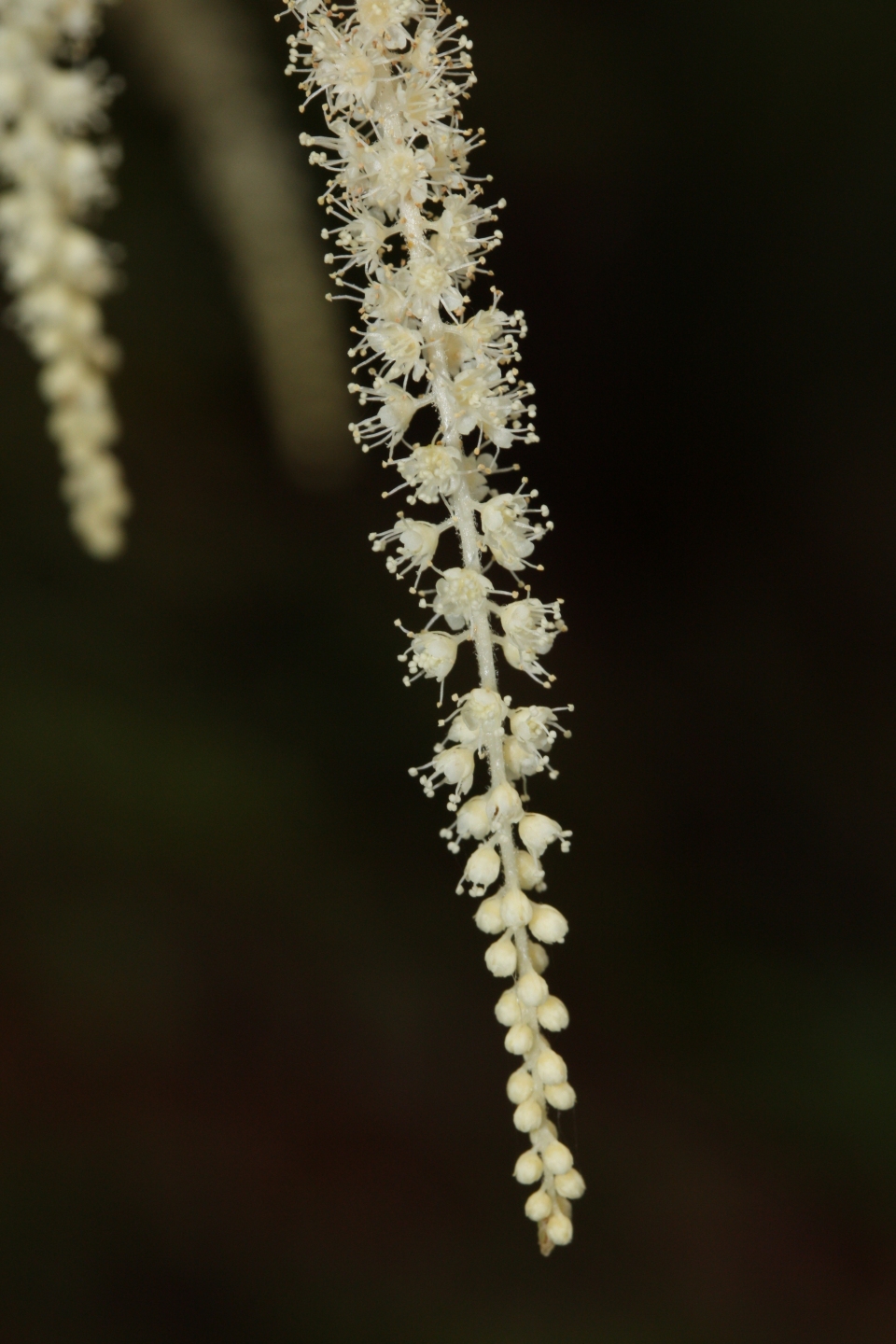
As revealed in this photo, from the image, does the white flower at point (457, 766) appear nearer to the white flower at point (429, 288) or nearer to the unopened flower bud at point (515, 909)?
the unopened flower bud at point (515, 909)

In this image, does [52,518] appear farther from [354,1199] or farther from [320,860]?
[354,1199]

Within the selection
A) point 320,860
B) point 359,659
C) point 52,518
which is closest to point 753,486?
point 359,659

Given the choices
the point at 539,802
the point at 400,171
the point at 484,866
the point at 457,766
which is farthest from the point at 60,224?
the point at 539,802

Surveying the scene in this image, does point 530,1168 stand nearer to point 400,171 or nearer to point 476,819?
point 476,819

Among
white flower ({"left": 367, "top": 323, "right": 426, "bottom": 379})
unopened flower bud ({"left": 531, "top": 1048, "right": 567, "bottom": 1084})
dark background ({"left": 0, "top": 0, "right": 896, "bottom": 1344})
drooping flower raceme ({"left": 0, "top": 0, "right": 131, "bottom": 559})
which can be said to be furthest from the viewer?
dark background ({"left": 0, "top": 0, "right": 896, "bottom": 1344})

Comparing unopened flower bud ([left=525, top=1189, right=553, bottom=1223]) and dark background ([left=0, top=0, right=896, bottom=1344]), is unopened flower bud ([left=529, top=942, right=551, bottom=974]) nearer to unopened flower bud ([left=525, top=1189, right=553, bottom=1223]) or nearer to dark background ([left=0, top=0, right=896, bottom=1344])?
unopened flower bud ([left=525, top=1189, right=553, bottom=1223])

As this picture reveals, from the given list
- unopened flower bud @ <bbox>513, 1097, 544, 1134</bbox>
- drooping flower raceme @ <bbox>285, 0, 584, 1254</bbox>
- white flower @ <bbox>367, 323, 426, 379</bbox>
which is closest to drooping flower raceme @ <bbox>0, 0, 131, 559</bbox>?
drooping flower raceme @ <bbox>285, 0, 584, 1254</bbox>
